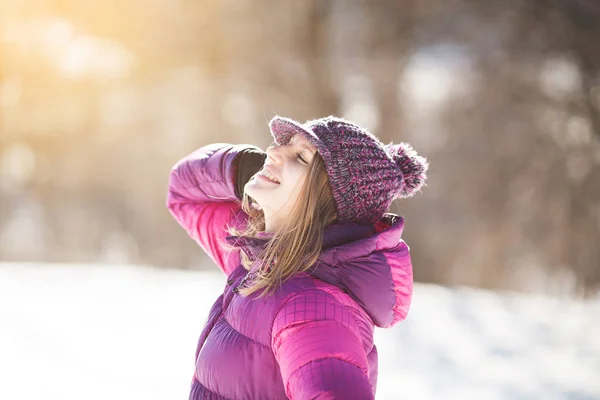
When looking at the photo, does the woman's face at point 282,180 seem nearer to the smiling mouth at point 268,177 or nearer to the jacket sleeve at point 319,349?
the smiling mouth at point 268,177

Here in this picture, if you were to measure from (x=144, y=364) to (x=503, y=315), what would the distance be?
1.82 meters

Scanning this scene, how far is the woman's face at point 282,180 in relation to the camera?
3.74ft

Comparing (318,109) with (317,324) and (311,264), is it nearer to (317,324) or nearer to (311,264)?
(311,264)

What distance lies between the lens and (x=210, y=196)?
1516 mm

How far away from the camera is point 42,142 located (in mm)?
5586

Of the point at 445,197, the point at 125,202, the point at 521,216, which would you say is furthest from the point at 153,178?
the point at 521,216

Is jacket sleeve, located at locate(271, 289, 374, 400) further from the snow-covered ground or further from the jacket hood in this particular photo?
the snow-covered ground

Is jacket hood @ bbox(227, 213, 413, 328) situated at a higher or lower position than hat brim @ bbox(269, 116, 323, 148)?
lower

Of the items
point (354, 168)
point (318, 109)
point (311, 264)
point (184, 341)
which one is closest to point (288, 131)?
point (354, 168)

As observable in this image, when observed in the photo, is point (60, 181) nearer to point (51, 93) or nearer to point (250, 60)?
point (51, 93)

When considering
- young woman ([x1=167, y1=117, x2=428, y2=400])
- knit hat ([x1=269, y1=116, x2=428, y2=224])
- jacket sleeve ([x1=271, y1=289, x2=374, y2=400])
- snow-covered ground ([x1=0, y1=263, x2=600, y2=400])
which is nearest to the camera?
jacket sleeve ([x1=271, y1=289, x2=374, y2=400])

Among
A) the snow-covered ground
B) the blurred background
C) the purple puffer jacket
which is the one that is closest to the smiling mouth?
the purple puffer jacket

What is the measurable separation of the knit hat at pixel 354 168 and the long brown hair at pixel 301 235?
0.03 metres

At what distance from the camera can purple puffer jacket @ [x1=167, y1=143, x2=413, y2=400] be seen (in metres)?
0.87
